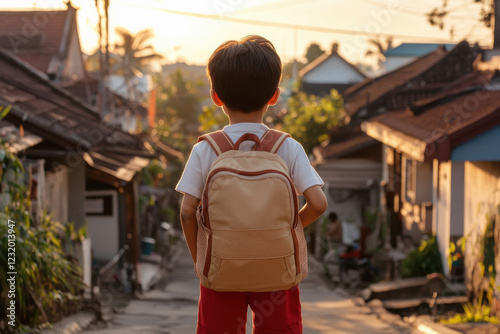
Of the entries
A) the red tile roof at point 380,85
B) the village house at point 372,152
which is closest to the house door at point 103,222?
the village house at point 372,152

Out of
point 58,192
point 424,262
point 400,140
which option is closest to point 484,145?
point 400,140

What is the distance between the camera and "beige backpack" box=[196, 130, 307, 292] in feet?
9.39

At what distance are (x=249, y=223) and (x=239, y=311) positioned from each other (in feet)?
1.66

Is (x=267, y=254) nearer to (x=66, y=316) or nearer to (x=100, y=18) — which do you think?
(x=66, y=316)

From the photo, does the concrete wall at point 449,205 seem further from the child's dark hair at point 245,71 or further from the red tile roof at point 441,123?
the child's dark hair at point 245,71

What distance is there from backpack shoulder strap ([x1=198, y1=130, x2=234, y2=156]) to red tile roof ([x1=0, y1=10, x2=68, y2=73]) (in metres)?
20.9

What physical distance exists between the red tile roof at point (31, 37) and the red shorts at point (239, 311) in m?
21.0

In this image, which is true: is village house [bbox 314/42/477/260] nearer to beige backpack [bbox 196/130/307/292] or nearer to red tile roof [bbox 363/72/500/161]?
red tile roof [bbox 363/72/500/161]

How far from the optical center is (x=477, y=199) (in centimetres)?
1075

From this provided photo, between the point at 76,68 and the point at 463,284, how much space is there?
19.5 meters

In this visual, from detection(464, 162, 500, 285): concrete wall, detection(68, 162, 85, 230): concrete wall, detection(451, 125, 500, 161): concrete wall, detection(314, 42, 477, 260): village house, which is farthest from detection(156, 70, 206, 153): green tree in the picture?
detection(451, 125, 500, 161): concrete wall

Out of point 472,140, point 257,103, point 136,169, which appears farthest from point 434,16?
point 257,103

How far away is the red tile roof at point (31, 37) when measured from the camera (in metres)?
23.1

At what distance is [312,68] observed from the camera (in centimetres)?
4350
